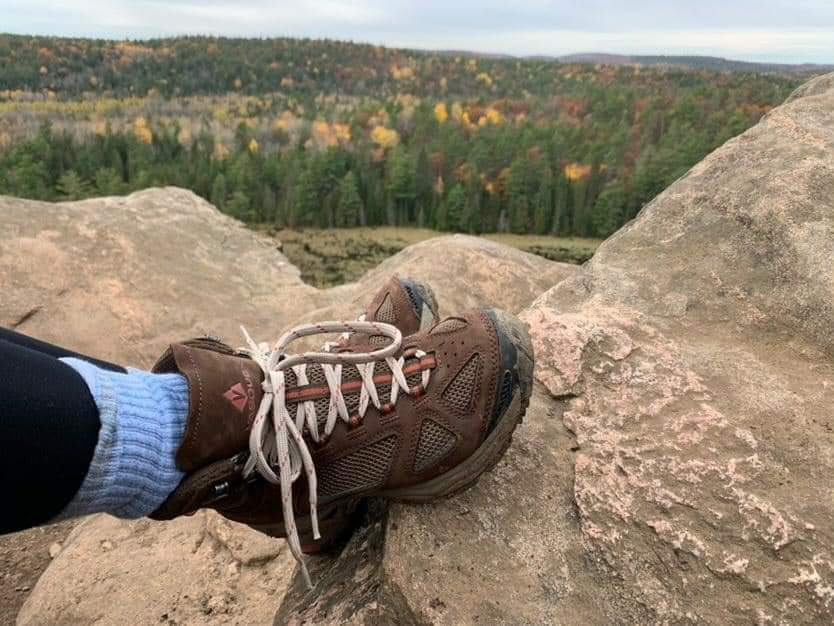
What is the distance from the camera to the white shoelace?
2127 millimetres

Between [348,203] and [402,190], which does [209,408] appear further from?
[402,190]

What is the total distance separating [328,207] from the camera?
37.8 m

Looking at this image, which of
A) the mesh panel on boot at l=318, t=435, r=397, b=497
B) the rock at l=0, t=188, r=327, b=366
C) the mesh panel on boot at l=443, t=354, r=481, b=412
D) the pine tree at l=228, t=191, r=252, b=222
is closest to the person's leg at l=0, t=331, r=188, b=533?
the mesh panel on boot at l=318, t=435, r=397, b=497

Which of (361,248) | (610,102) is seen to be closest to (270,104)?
(610,102)

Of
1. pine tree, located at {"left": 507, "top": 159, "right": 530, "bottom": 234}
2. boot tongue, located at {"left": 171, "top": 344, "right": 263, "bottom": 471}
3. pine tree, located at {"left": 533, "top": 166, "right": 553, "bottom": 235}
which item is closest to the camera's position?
boot tongue, located at {"left": 171, "top": 344, "right": 263, "bottom": 471}

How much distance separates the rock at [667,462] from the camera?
6.64 ft

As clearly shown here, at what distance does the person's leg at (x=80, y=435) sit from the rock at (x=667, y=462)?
0.77 metres

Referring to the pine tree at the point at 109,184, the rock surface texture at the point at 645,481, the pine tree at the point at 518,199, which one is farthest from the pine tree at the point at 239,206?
the rock surface texture at the point at 645,481

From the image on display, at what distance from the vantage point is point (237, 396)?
2104mm

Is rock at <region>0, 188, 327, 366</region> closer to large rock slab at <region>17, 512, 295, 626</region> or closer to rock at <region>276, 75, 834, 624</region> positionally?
large rock slab at <region>17, 512, 295, 626</region>

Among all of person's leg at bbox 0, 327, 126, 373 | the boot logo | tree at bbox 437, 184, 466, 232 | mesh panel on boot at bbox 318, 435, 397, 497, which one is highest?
person's leg at bbox 0, 327, 126, 373

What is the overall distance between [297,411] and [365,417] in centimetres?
23

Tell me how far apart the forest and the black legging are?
34491 mm

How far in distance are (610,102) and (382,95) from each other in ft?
188
